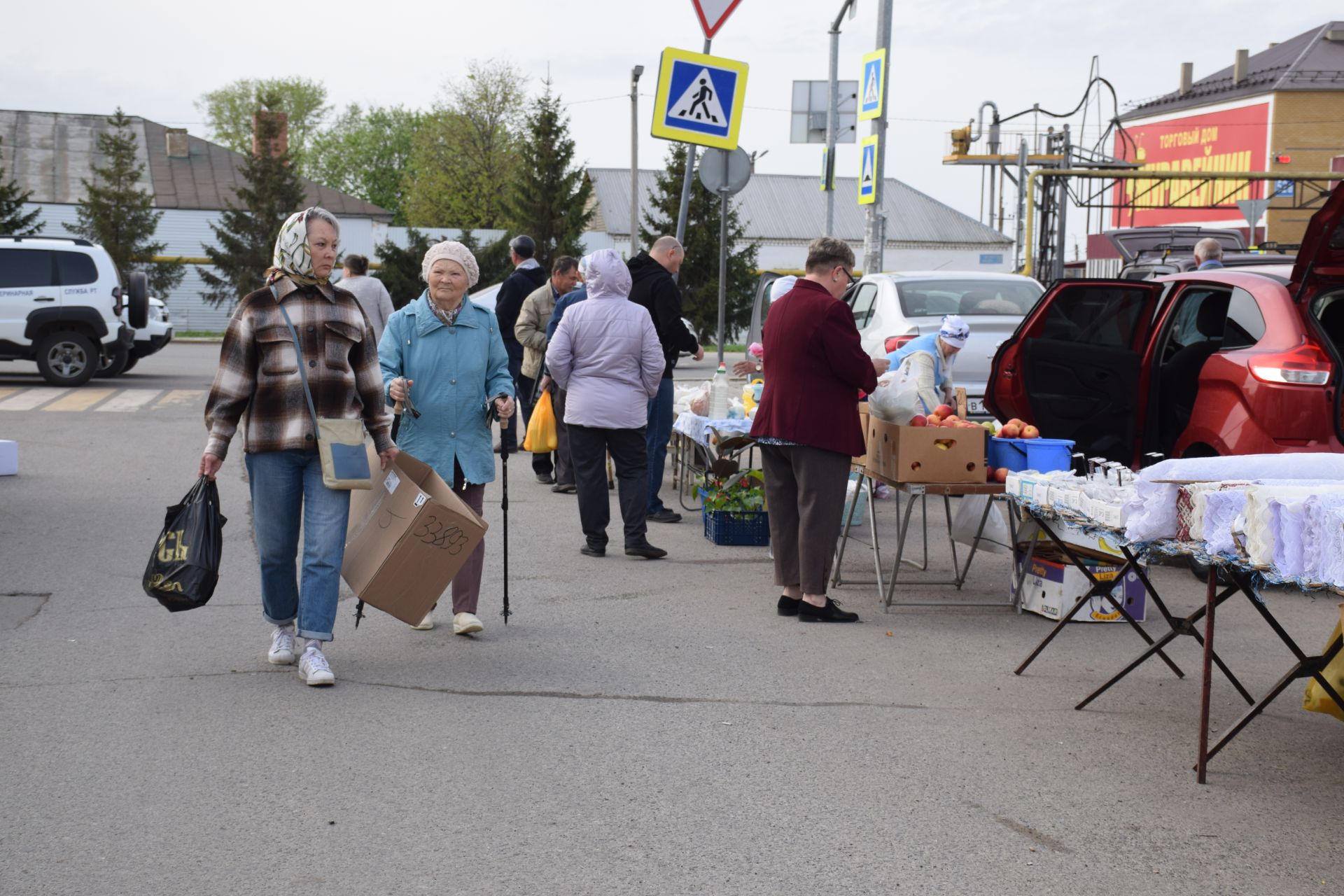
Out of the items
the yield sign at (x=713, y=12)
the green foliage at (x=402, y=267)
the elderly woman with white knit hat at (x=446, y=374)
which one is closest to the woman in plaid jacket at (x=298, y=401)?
the elderly woman with white knit hat at (x=446, y=374)

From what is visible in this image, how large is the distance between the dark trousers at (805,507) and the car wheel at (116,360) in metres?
16.6

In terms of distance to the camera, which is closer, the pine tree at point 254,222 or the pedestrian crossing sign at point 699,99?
the pedestrian crossing sign at point 699,99

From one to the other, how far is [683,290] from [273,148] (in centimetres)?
2582

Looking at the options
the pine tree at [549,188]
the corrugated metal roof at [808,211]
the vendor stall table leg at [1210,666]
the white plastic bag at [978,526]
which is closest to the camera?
the vendor stall table leg at [1210,666]

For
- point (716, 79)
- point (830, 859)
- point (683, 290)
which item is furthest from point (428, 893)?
point (683, 290)

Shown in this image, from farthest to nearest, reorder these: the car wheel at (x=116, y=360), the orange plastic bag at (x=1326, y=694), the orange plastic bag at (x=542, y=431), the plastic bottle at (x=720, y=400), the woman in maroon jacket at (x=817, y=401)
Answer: the car wheel at (x=116, y=360) → the orange plastic bag at (x=542, y=431) → the plastic bottle at (x=720, y=400) → the woman in maroon jacket at (x=817, y=401) → the orange plastic bag at (x=1326, y=694)

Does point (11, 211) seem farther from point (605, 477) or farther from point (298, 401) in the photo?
point (298, 401)

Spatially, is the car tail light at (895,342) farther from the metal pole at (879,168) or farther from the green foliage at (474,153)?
the green foliage at (474,153)

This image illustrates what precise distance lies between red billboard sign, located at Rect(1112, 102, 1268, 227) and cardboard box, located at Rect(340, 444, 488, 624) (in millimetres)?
46651

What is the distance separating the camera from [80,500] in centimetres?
1085

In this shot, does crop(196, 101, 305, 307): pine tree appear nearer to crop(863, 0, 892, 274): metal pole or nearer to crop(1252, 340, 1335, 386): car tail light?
crop(863, 0, 892, 274): metal pole

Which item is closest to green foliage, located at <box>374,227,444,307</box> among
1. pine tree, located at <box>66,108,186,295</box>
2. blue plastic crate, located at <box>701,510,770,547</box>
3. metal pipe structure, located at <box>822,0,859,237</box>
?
pine tree, located at <box>66,108,186,295</box>

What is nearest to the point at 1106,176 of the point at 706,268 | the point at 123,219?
the point at 706,268

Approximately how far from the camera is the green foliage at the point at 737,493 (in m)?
9.62
